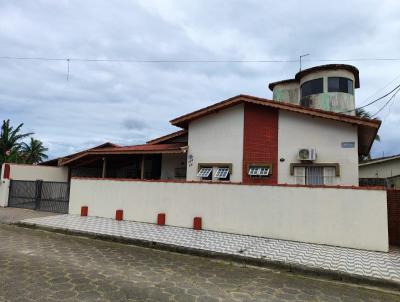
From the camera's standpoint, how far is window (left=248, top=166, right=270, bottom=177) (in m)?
13.6

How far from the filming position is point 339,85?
1756 cm

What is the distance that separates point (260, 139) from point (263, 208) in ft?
13.8

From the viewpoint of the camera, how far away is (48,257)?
291 inches

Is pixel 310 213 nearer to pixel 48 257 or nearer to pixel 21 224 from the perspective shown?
pixel 48 257

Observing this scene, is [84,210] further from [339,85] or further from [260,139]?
[339,85]

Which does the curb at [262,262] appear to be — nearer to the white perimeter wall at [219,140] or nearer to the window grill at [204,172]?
the window grill at [204,172]

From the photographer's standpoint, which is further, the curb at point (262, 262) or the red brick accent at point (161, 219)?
the red brick accent at point (161, 219)

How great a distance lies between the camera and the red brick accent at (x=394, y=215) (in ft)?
31.5

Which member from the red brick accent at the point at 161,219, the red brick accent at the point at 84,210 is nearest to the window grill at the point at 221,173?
the red brick accent at the point at 161,219

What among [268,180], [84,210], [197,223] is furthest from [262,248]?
[84,210]

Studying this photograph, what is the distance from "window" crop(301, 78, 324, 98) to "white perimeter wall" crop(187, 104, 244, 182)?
616 cm

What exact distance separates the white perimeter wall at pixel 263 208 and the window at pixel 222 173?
2811mm

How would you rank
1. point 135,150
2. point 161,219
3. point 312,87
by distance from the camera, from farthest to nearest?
point 312,87, point 135,150, point 161,219

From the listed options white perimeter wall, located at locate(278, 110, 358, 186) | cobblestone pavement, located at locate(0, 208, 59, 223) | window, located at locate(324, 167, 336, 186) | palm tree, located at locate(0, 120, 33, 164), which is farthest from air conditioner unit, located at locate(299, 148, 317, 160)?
palm tree, located at locate(0, 120, 33, 164)
